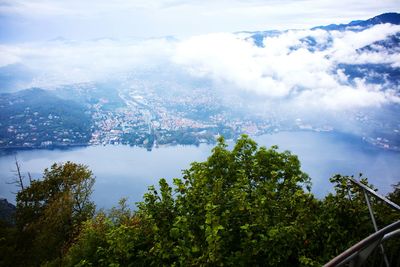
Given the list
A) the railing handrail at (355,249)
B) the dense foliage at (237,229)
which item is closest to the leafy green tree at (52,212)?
the dense foliage at (237,229)

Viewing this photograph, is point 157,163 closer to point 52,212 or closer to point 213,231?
point 52,212

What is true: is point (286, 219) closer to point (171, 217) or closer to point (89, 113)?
point (171, 217)

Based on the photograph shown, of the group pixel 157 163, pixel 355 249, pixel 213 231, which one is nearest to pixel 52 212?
pixel 213 231

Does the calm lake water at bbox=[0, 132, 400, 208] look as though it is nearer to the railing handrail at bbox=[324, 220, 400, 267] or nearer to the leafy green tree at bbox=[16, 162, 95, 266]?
the leafy green tree at bbox=[16, 162, 95, 266]


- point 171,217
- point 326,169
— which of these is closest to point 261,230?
point 171,217

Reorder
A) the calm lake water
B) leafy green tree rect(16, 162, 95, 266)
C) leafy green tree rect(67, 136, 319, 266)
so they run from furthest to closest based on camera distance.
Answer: the calm lake water, leafy green tree rect(16, 162, 95, 266), leafy green tree rect(67, 136, 319, 266)

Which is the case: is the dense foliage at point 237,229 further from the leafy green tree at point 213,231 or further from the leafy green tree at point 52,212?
the leafy green tree at point 52,212

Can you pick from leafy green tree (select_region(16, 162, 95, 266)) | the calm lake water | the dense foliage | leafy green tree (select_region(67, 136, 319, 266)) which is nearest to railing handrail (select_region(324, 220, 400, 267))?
the dense foliage
